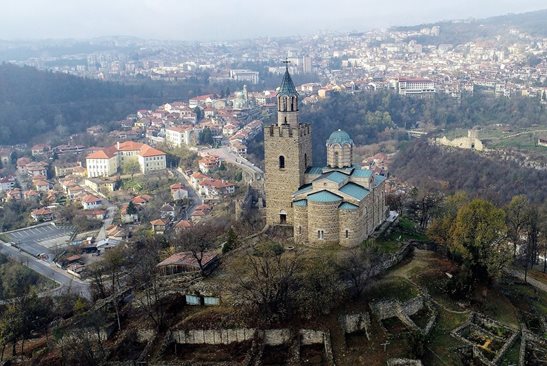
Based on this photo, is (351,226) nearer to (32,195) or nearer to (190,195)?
(190,195)

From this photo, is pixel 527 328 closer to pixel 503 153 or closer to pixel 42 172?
pixel 503 153

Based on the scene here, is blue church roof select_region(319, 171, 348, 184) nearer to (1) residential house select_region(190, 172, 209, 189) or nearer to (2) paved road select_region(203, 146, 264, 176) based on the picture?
(2) paved road select_region(203, 146, 264, 176)

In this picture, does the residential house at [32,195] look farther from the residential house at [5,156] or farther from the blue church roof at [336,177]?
the blue church roof at [336,177]

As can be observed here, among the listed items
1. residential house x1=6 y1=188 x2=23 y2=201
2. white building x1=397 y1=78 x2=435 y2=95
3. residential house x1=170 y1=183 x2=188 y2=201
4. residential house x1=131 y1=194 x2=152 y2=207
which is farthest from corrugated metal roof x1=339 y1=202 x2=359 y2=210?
white building x1=397 y1=78 x2=435 y2=95

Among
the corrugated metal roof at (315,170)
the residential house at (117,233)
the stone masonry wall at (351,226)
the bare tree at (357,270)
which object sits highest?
the corrugated metal roof at (315,170)

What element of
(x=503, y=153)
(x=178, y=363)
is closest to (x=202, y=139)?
(x=503, y=153)

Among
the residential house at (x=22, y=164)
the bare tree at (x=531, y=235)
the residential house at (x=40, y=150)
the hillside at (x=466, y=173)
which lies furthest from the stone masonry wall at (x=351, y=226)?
the residential house at (x=40, y=150)
